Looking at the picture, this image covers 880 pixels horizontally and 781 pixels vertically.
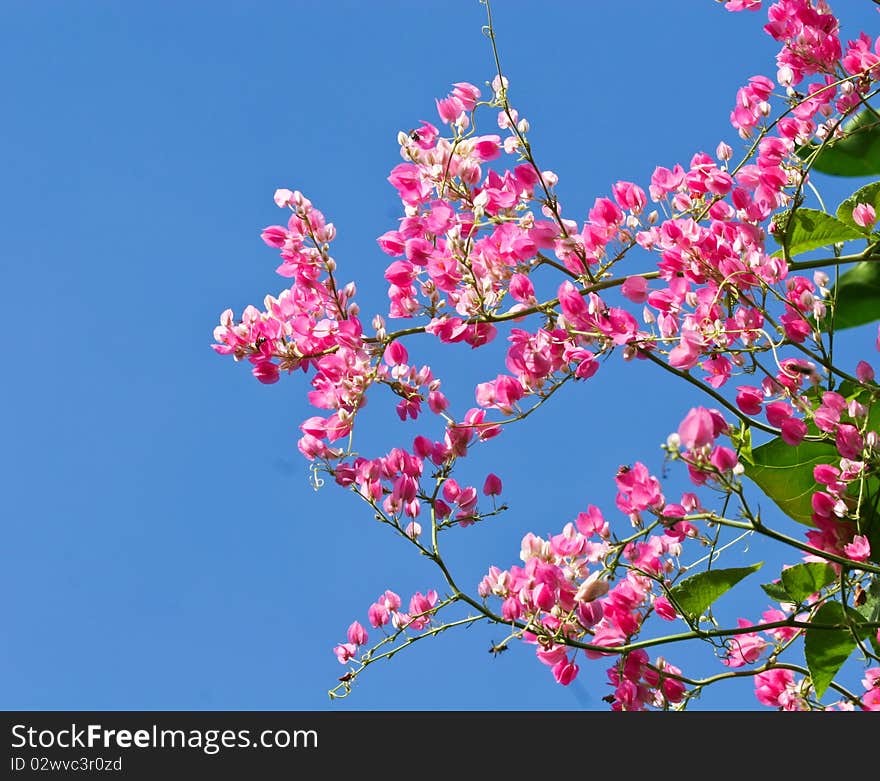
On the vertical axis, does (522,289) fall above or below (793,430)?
above

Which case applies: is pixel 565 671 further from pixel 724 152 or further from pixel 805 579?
pixel 724 152

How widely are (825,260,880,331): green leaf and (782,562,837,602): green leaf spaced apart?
0.57 metres

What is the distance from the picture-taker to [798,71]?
2492mm

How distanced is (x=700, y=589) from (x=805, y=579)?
1.15 feet

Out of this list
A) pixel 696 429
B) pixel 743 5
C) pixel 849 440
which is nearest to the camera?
pixel 696 429

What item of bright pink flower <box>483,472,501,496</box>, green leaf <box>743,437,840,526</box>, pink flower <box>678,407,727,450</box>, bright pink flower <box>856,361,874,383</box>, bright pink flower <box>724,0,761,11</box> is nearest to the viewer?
pink flower <box>678,407,727,450</box>

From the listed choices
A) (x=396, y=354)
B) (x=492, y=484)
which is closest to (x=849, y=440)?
(x=492, y=484)

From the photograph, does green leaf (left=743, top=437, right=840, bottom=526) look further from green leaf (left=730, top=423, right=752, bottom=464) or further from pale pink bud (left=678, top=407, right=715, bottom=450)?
pale pink bud (left=678, top=407, right=715, bottom=450)

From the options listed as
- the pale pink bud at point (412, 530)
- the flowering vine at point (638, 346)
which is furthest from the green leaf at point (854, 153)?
the pale pink bud at point (412, 530)

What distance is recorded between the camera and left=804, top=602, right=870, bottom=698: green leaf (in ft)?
7.26

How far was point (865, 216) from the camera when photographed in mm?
2318

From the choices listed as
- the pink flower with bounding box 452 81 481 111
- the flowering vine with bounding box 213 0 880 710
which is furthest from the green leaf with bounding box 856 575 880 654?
the pink flower with bounding box 452 81 481 111

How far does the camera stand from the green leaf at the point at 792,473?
2311mm
